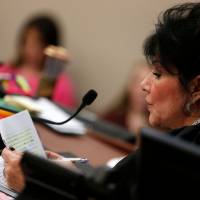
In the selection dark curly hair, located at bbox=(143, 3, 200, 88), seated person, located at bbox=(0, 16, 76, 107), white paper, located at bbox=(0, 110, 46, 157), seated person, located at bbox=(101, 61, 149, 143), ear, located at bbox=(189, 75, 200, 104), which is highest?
dark curly hair, located at bbox=(143, 3, 200, 88)

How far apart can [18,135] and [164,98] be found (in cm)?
Result: 34

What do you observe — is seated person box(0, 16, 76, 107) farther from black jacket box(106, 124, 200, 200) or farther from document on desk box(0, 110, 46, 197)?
black jacket box(106, 124, 200, 200)

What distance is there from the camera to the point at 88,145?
185 centimetres

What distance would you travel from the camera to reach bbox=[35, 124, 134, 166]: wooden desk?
1.68m

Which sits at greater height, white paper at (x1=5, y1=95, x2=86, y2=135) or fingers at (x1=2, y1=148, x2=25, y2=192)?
fingers at (x1=2, y1=148, x2=25, y2=192)

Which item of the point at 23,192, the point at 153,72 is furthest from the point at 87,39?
the point at 23,192

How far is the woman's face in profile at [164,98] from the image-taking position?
120 cm

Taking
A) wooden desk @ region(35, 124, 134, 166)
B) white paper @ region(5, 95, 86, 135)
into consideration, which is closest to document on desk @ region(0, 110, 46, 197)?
wooden desk @ region(35, 124, 134, 166)

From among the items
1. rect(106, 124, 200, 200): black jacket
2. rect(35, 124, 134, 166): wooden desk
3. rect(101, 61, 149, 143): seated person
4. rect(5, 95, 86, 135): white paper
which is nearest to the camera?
rect(106, 124, 200, 200): black jacket

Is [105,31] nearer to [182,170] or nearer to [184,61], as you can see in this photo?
[184,61]

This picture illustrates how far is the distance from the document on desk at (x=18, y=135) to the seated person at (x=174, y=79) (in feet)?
0.11

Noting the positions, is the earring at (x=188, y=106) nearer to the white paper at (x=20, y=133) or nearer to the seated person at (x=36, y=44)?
the white paper at (x=20, y=133)

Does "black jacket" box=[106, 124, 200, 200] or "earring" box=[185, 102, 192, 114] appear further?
"earring" box=[185, 102, 192, 114]

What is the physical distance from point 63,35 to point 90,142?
6.83 ft
